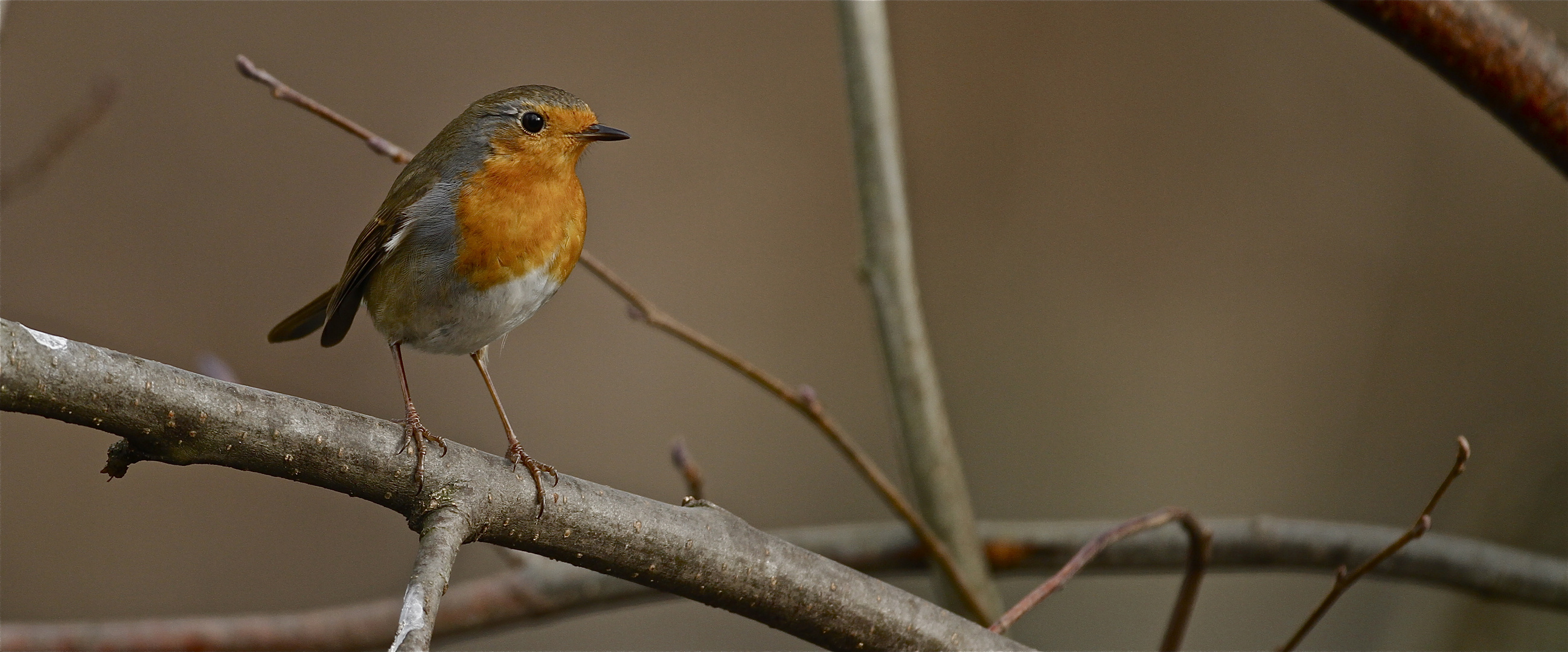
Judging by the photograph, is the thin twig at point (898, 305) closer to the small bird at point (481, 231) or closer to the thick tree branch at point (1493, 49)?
the small bird at point (481, 231)

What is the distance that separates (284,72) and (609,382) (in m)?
1.31

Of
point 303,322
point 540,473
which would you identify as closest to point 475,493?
point 540,473

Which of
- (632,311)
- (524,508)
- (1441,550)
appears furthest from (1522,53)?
(524,508)

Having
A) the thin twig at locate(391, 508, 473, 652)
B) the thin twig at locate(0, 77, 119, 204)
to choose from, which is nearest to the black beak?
the thin twig at locate(391, 508, 473, 652)

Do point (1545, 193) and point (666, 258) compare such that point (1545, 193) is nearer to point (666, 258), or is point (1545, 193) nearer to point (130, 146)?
point (666, 258)

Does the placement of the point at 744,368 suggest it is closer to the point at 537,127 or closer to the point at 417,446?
the point at 537,127

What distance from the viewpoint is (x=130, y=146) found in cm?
291

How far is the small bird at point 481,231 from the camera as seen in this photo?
1286 millimetres

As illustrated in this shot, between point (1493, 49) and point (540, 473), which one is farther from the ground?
point (1493, 49)

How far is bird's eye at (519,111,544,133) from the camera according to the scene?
1.38 metres

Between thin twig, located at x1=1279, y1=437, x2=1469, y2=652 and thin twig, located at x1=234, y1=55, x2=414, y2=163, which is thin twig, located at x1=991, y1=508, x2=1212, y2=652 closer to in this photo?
thin twig, located at x1=1279, y1=437, x2=1469, y2=652

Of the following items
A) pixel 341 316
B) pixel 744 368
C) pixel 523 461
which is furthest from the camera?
pixel 341 316

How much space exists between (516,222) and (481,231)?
0.04m

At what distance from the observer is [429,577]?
2.70ft
